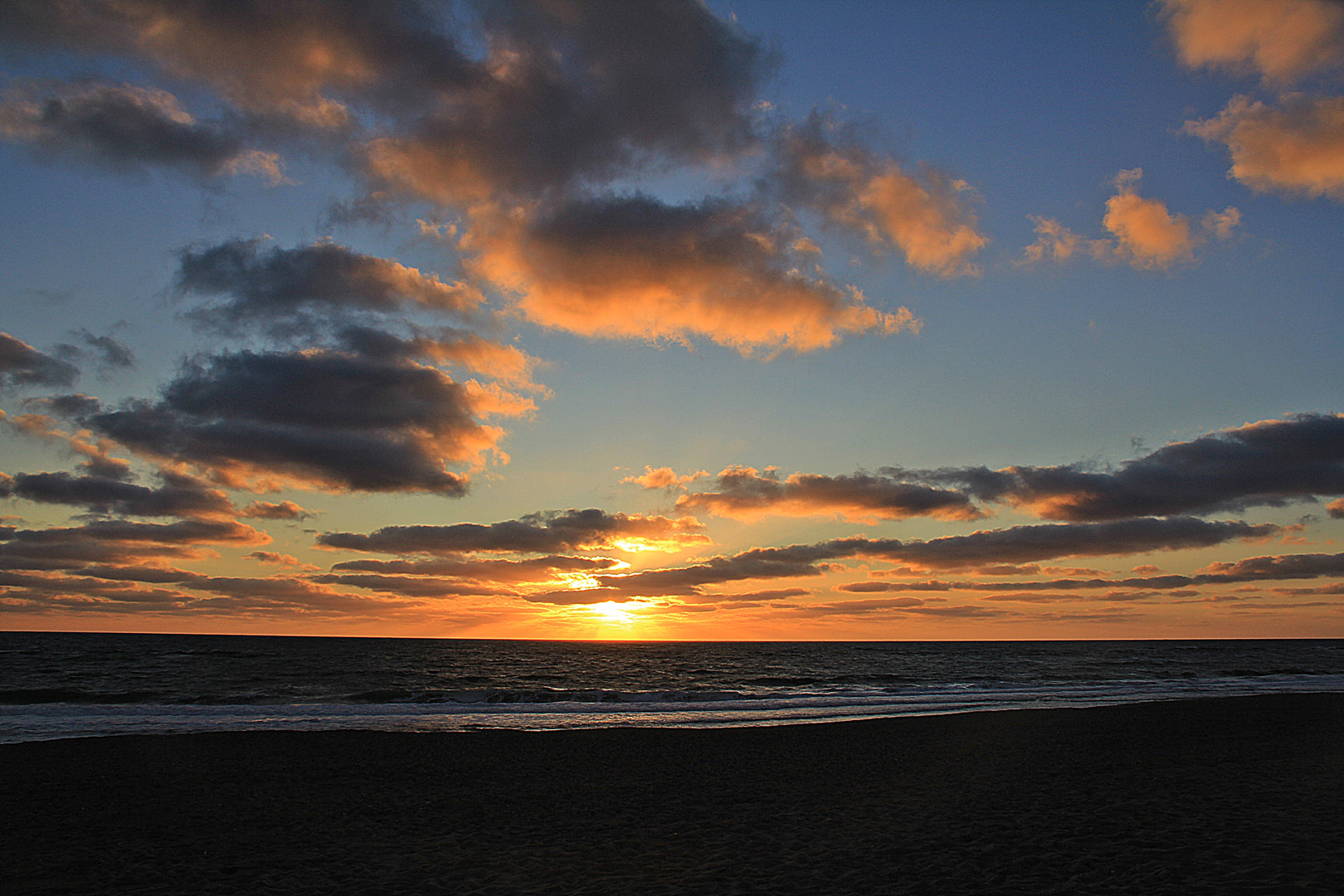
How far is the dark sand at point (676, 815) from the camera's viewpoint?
1076 cm

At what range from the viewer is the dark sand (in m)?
10.8

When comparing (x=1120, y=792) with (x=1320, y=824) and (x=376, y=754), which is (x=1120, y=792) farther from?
(x=376, y=754)

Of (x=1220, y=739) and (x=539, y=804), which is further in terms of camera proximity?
(x=1220, y=739)

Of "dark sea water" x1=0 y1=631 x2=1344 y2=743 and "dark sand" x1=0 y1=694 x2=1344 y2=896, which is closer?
"dark sand" x1=0 y1=694 x2=1344 y2=896

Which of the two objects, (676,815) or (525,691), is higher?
(676,815)

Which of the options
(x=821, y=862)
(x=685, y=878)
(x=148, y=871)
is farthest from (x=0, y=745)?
(x=821, y=862)

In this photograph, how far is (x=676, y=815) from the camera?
14750mm

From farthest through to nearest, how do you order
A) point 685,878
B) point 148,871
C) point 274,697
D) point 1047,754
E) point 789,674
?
1. point 789,674
2. point 274,697
3. point 1047,754
4. point 148,871
5. point 685,878

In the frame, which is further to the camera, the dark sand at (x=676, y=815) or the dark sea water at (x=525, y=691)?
the dark sea water at (x=525, y=691)

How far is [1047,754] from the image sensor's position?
21.4 m

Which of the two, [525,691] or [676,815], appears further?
[525,691]

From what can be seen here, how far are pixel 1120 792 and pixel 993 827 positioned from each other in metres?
4.93

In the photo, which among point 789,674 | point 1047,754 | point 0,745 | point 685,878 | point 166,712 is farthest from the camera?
point 789,674

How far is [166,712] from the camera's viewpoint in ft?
110
